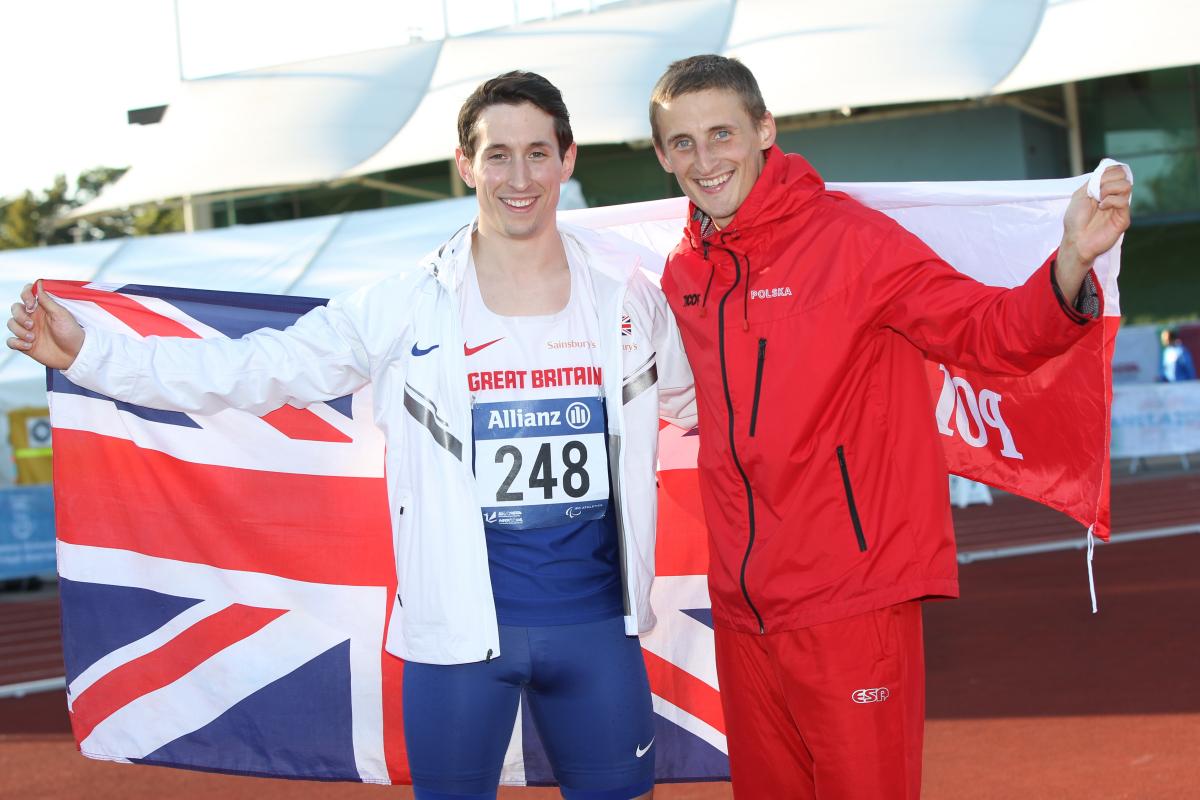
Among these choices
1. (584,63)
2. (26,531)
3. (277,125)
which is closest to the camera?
(26,531)

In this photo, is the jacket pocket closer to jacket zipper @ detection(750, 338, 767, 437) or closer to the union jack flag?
jacket zipper @ detection(750, 338, 767, 437)

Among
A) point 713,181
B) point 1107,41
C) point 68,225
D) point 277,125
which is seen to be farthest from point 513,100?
point 68,225

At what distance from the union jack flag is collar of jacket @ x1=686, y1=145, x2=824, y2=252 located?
4.26 feet

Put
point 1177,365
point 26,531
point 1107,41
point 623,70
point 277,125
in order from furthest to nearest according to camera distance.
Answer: point 277,125 < point 623,70 < point 1107,41 < point 1177,365 < point 26,531

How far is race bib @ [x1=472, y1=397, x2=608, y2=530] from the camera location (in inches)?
123

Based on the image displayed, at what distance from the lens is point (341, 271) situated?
1697cm

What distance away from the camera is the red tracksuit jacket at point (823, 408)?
10.2 ft

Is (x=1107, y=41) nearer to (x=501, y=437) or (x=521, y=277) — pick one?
(x=521, y=277)

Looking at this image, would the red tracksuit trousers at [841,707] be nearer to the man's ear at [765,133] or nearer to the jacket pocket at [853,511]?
the jacket pocket at [853,511]

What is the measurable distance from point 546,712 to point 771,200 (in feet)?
4.49

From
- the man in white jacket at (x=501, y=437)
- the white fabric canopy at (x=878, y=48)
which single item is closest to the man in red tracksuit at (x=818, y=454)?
the man in white jacket at (x=501, y=437)

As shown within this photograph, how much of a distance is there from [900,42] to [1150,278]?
9.25 m

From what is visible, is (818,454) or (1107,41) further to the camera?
(1107,41)

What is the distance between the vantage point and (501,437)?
3.16 m
